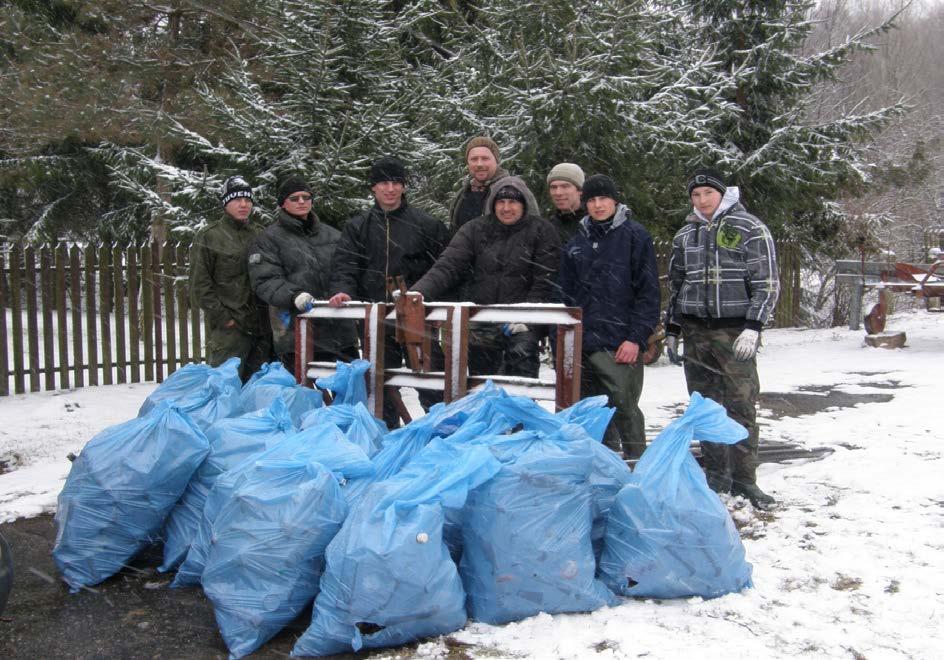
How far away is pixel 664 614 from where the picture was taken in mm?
3037

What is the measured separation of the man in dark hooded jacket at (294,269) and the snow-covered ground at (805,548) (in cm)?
166

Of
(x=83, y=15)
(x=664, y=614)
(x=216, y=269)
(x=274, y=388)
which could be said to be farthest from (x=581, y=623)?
(x=83, y=15)

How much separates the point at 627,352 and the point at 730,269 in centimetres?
67

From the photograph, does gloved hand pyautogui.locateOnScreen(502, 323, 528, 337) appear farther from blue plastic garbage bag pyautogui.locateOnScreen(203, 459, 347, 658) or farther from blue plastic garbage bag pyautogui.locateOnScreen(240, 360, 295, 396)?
blue plastic garbage bag pyautogui.locateOnScreen(203, 459, 347, 658)

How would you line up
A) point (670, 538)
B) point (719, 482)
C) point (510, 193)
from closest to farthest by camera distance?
point (670, 538) < point (719, 482) < point (510, 193)

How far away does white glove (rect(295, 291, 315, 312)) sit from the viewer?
199 inches

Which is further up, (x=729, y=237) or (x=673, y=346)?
(x=729, y=237)

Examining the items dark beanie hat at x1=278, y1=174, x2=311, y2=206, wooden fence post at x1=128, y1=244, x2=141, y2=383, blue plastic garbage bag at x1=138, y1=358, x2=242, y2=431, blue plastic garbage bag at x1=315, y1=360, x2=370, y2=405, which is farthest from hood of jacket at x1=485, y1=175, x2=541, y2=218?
wooden fence post at x1=128, y1=244, x2=141, y2=383

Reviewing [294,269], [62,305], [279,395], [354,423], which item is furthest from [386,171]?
[62,305]

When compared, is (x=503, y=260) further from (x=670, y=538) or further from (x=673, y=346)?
(x=670, y=538)

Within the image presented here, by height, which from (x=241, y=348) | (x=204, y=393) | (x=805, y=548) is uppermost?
(x=241, y=348)

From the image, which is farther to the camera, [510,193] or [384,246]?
[384,246]

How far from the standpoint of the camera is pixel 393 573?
277 centimetres

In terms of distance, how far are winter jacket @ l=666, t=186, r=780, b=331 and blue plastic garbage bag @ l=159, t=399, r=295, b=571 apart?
221 centimetres
